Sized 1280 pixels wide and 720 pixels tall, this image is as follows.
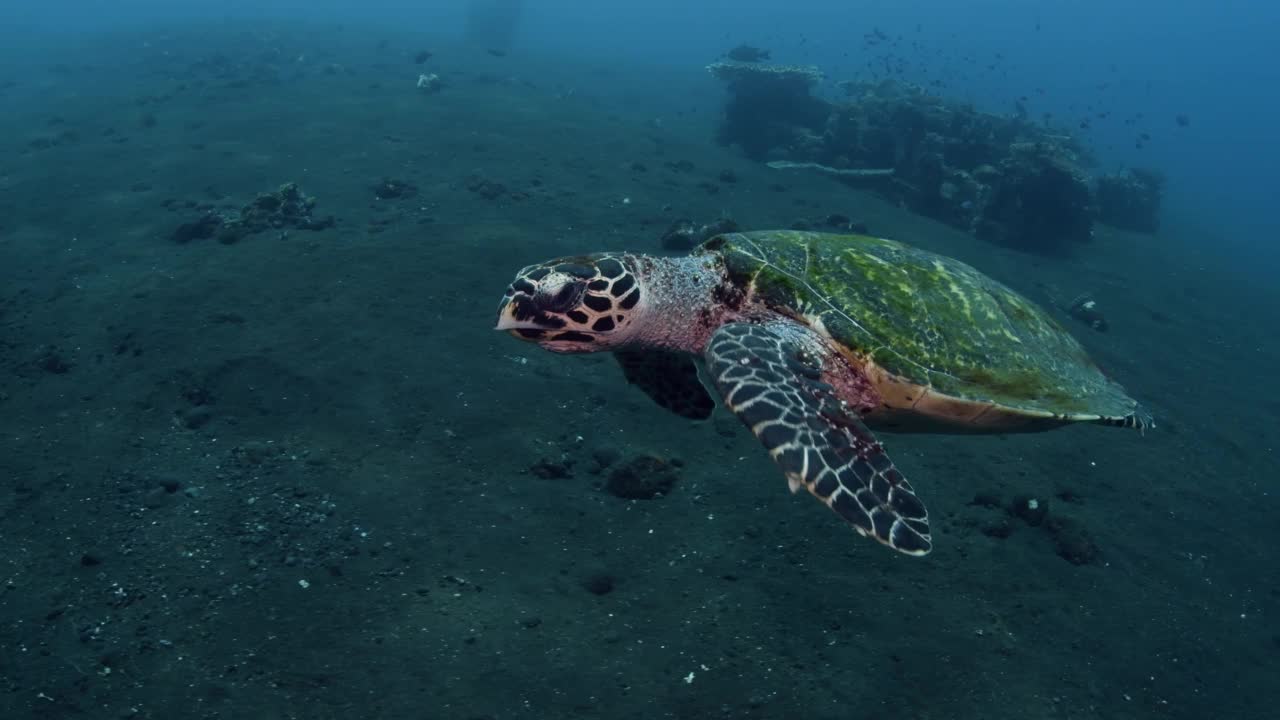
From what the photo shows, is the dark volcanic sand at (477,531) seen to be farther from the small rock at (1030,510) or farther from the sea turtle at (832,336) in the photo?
the sea turtle at (832,336)

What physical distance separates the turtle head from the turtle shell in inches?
39.1

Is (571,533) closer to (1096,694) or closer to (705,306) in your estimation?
(705,306)

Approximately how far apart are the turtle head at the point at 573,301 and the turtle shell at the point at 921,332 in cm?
99

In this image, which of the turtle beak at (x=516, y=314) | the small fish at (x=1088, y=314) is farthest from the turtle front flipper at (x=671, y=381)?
the small fish at (x=1088, y=314)

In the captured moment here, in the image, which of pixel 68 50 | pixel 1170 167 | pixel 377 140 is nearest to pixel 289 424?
pixel 377 140

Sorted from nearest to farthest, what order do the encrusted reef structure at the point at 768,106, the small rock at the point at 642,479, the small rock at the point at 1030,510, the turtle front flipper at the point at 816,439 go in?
the turtle front flipper at the point at 816,439, the small rock at the point at 642,479, the small rock at the point at 1030,510, the encrusted reef structure at the point at 768,106

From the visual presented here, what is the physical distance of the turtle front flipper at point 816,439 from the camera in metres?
3.42

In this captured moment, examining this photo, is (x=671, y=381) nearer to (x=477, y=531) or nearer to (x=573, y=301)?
(x=573, y=301)

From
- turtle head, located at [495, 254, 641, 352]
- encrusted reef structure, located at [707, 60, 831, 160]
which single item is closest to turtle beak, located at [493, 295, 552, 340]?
turtle head, located at [495, 254, 641, 352]

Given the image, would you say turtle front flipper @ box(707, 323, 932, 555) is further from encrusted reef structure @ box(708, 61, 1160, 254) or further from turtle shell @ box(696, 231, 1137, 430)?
encrusted reef structure @ box(708, 61, 1160, 254)

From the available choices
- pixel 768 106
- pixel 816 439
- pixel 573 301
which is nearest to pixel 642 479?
pixel 573 301

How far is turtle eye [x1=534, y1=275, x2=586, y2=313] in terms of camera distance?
423 centimetres

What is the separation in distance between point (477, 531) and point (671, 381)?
6.62 feet

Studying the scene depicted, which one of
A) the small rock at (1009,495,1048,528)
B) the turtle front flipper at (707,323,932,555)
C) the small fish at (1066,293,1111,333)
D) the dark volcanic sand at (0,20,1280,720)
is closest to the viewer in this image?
the turtle front flipper at (707,323,932,555)
